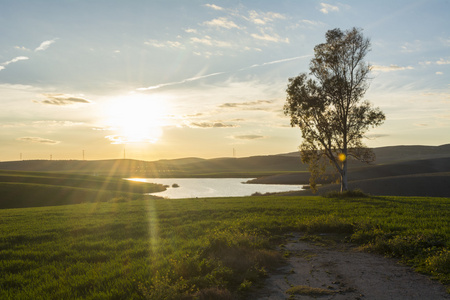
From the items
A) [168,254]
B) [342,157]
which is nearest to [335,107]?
[342,157]

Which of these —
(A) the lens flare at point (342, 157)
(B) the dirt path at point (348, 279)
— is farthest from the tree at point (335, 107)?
(B) the dirt path at point (348, 279)

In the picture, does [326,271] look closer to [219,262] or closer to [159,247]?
[219,262]

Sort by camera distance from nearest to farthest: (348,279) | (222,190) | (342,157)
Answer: (348,279) → (342,157) → (222,190)

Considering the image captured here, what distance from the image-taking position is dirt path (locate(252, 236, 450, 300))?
335 inches

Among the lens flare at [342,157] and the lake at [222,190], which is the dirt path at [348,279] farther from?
the lake at [222,190]

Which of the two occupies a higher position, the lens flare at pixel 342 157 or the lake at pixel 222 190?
the lens flare at pixel 342 157

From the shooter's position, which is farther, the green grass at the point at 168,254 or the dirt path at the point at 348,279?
the green grass at the point at 168,254

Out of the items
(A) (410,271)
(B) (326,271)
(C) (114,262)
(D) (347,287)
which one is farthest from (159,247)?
(A) (410,271)

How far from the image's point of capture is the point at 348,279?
31.7 ft

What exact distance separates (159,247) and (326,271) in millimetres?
7021

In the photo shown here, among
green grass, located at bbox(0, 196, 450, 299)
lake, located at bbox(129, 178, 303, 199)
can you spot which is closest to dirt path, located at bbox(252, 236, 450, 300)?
green grass, located at bbox(0, 196, 450, 299)

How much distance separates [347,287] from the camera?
9.01 metres

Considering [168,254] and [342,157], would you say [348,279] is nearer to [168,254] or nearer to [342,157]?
[168,254]

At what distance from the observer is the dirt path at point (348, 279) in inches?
335
